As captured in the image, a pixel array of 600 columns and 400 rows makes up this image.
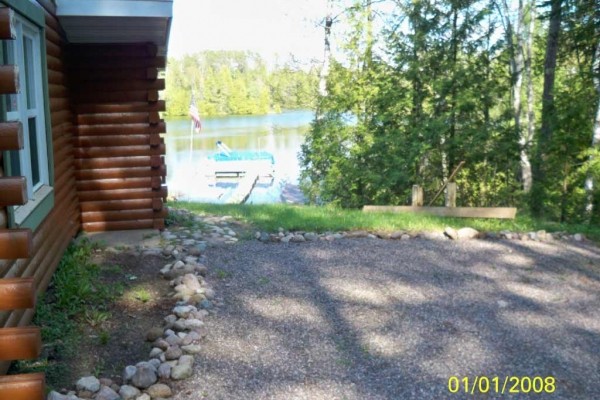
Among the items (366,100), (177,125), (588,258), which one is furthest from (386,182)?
(177,125)

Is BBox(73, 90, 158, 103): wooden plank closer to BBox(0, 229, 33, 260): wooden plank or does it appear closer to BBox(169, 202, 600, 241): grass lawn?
BBox(169, 202, 600, 241): grass lawn

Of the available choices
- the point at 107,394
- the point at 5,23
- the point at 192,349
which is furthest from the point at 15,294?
the point at 192,349

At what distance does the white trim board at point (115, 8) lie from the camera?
589 centimetres

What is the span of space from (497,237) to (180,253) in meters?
4.47

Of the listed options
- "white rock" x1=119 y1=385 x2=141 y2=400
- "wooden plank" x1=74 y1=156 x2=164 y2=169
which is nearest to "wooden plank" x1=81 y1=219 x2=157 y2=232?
"wooden plank" x1=74 y1=156 x2=164 y2=169

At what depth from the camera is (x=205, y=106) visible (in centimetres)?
6250

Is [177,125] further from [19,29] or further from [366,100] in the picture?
[19,29]

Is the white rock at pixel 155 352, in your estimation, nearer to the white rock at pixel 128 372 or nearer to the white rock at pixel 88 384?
the white rock at pixel 128 372

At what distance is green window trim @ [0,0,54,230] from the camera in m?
3.87

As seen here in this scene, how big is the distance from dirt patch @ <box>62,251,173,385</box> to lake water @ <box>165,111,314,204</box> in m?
13.3

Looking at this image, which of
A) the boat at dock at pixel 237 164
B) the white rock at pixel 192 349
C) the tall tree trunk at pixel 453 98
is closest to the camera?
the white rock at pixel 192 349

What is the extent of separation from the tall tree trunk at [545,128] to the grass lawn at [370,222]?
3.32m

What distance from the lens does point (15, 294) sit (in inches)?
90.7

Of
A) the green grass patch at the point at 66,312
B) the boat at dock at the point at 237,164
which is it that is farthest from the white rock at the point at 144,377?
the boat at dock at the point at 237,164
